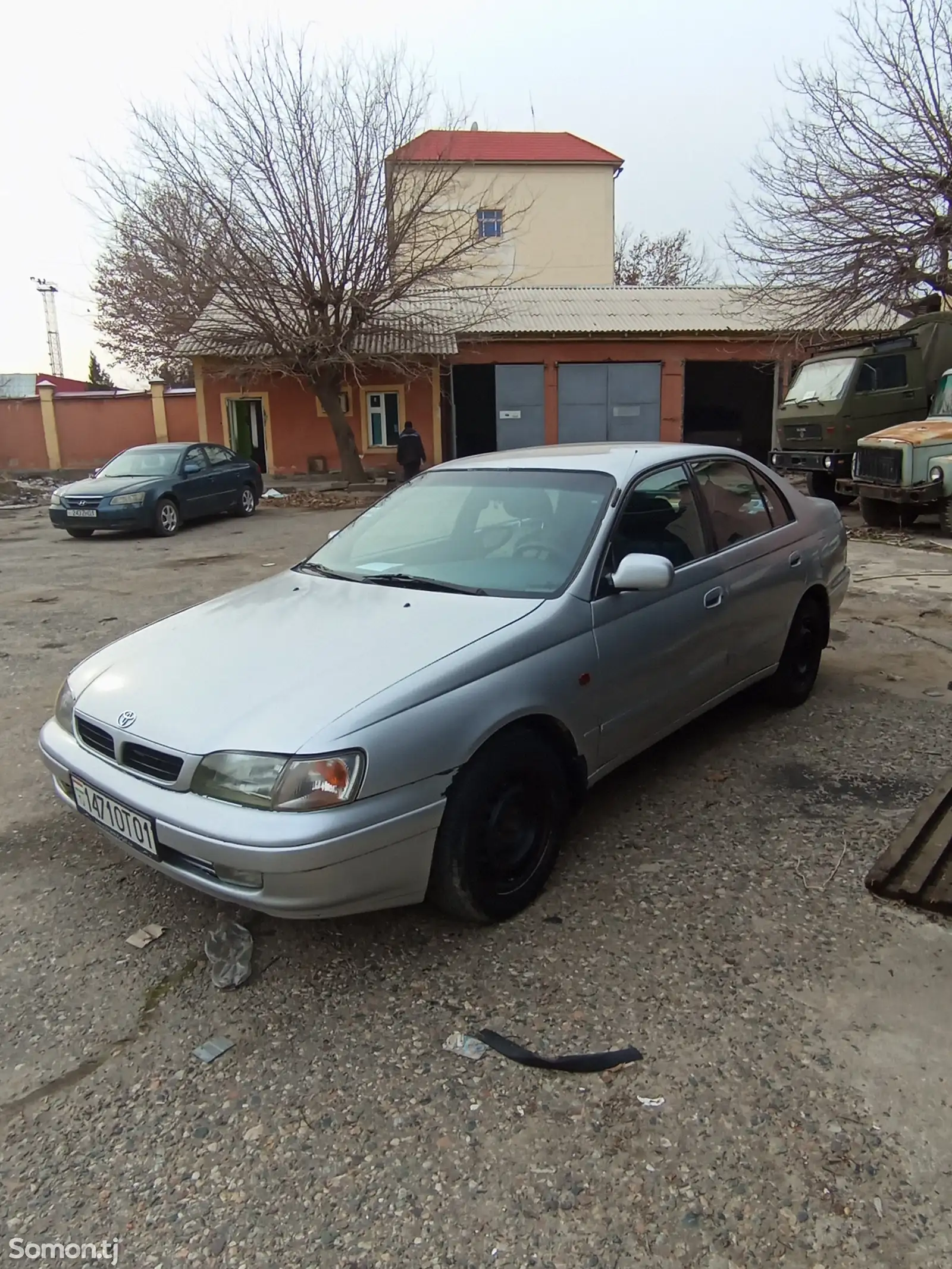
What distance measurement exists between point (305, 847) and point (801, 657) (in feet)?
11.1

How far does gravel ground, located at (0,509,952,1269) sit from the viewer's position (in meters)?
1.80

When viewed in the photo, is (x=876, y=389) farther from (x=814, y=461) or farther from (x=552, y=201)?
(x=552, y=201)

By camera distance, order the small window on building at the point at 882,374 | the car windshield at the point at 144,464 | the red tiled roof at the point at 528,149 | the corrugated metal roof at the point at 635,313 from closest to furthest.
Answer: the car windshield at the point at 144,464 < the small window on building at the point at 882,374 < the corrugated metal roof at the point at 635,313 < the red tiled roof at the point at 528,149

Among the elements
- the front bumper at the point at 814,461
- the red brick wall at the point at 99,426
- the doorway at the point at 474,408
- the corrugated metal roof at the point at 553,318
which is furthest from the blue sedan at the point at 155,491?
the red brick wall at the point at 99,426

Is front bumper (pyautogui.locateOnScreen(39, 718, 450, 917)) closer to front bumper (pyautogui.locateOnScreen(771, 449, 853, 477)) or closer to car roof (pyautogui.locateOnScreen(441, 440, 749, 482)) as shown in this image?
car roof (pyautogui.locateOnScreen(441, 440, 749, 482))

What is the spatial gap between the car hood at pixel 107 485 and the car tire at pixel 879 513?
10891mm

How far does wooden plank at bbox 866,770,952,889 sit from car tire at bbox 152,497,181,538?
464 inches

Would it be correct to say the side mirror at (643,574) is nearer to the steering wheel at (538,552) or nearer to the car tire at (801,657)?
the steering wheel at (538,552)

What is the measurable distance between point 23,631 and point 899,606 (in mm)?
7499

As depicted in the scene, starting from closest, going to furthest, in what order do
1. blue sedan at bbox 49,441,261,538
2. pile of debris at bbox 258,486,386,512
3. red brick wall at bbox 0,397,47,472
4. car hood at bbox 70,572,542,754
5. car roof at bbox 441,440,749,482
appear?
car hood at bbox 70,572,542,754, car roof at bbox 441,440,749,482, blue sedan at bbox 49,441,261,538, pile of debris at bbox 258,486,386,512, red brick wall at bbox 0,397,47,472

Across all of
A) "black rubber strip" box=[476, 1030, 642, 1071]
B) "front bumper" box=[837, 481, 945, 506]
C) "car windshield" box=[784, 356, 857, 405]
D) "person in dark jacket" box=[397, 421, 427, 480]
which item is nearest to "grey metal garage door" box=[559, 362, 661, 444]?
"person in dark jacket" box=[397, 421, 427, 480]

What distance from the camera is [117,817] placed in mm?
2641

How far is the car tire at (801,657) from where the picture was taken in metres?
4.58

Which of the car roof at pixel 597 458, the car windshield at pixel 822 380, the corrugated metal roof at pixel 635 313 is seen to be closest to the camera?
the car roof at pixel 597 458
